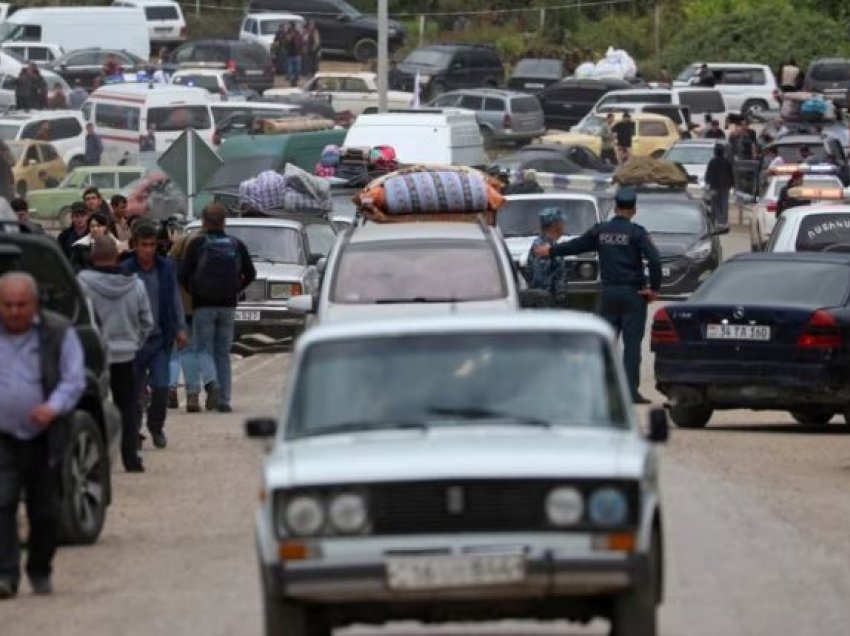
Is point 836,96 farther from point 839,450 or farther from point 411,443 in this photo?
point 411,443

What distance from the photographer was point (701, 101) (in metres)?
70.0

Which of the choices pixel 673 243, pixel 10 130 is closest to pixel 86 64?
pixel 10 130

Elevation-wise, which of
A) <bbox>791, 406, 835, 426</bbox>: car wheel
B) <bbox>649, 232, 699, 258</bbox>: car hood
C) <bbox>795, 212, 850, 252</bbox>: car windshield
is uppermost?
<bbox>791, 406, 835, 426</bbox>: car wheel

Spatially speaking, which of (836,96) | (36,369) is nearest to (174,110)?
(836,96)

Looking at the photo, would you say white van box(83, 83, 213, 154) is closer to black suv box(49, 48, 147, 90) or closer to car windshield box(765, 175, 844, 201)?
car windshield box(765, 175, 844, 201)

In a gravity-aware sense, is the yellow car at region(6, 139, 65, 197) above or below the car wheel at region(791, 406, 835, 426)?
below

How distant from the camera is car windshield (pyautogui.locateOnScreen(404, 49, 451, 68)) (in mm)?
75875

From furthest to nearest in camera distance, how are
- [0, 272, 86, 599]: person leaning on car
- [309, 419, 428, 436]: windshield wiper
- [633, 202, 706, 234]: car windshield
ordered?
[633, 202, 706, 234]: car windshield → [0, 272, 86, 599]: person leaning on car → [309, 419, 428, 436]: windshield wiper

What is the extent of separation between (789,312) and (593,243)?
262 centimetres

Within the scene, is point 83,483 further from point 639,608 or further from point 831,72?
point 831,72

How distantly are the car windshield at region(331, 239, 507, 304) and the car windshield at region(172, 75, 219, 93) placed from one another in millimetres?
49504

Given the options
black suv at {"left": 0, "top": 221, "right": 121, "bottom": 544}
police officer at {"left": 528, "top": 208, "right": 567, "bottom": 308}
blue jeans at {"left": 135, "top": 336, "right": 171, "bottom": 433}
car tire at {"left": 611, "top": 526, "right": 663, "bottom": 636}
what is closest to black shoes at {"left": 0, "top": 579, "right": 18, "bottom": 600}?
black suv at {"left": 0, "top": 221, "right": 121, "bottom": 544}

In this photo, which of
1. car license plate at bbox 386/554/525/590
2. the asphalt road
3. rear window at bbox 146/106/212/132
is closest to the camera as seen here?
car license plate at bbox 386/554/525/590

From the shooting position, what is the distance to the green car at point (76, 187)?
161 feet
